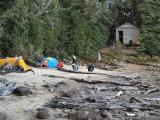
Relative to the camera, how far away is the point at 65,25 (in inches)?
1634

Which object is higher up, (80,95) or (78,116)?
(78,116)

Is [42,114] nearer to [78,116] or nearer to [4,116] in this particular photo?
[78,116]

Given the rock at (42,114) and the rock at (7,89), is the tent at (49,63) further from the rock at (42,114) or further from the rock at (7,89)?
the rock at (42,114)

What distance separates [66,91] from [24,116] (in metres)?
5.94

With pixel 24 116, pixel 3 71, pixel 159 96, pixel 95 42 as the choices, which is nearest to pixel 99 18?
pixel 95 42

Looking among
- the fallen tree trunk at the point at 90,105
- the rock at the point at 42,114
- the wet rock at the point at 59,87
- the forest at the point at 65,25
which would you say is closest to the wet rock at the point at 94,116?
the fallen tree trunk at the point at 90,105

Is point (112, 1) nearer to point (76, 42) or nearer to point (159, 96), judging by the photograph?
point (76, 42)

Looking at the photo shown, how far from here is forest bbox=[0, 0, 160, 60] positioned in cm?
3484

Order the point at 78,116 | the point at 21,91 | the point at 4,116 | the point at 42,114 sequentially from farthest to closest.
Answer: the point at 21,91
the point at 42,114
the point at 78,116
the point at 4,116

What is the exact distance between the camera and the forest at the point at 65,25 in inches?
1372

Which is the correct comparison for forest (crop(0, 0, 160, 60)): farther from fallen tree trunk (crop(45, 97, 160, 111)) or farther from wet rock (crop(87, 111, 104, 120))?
wet rock (crop(87, 111, 104, 120))

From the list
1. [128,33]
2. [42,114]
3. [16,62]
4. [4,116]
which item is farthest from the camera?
[128,33]

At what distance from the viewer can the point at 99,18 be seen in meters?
43.8

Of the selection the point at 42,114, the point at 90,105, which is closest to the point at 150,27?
the point at 90,105
